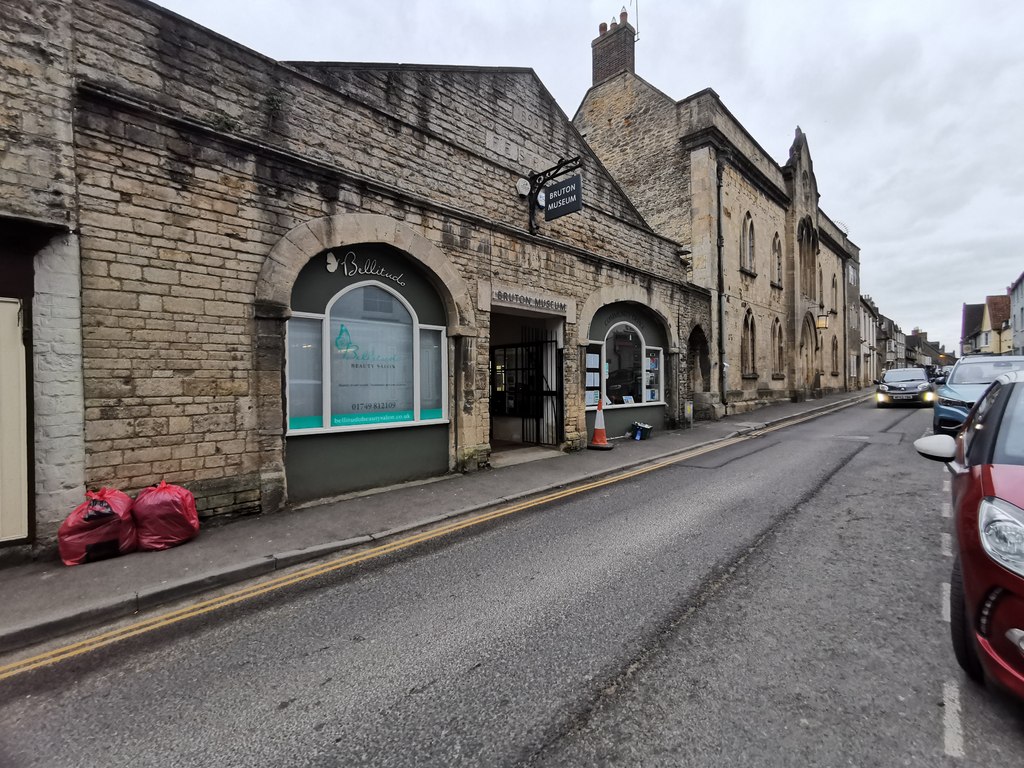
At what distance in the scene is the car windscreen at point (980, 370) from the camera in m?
9.28

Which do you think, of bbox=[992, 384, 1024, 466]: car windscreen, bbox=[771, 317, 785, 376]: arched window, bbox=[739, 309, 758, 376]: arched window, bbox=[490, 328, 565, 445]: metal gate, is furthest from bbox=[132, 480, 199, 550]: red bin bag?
bbox=[771, 317, 785, 376]: arched window

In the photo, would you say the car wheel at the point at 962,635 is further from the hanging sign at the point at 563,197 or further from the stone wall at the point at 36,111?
the hanging sign at the point at 563,197

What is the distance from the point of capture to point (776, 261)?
21.7 meters

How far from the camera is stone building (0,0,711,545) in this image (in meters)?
4.58

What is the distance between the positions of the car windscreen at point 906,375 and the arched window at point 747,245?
6.81m

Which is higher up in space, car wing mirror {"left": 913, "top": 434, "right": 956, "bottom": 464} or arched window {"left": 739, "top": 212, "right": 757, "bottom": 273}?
arched window {"left": 739, "top": 212, "right": 757, "bottom": 273}

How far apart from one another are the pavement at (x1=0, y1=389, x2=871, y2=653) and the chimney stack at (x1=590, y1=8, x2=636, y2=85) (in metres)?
17.1

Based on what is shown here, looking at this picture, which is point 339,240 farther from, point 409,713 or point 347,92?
point 409,713

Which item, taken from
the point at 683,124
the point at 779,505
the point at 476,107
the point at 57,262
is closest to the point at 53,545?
the point at 57,262

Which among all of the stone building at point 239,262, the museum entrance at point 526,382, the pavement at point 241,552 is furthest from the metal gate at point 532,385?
the pavement at point 241,552

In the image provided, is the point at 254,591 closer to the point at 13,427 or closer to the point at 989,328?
the point at 13,427

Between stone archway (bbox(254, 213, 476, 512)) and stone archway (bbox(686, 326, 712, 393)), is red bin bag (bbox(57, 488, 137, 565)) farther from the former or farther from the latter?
stone archway (bbox(686, 326, 712, 393))

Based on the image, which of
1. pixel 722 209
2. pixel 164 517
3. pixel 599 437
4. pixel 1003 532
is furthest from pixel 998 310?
pixel 164 517

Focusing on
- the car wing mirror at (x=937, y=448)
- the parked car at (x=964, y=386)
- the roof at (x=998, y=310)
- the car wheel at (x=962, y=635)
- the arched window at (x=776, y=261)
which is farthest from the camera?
the roof at (x=998, y=310)
